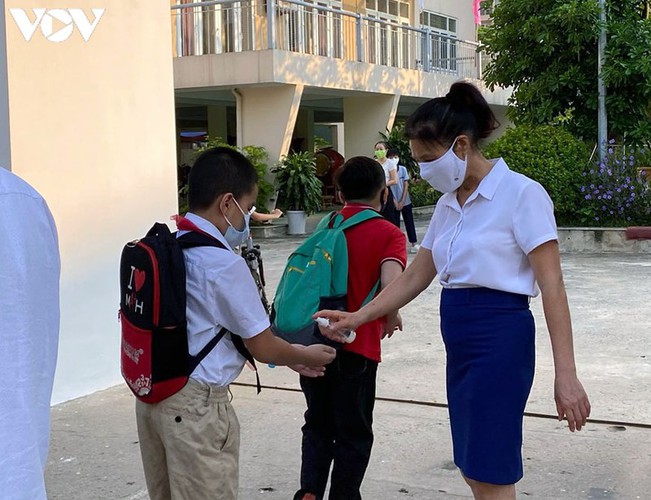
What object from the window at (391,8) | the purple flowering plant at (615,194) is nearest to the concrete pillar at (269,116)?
the purple flowering plant at (615,194)

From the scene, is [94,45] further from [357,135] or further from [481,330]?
[357,135]

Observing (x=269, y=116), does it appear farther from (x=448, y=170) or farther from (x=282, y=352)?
(x=282, y=352)

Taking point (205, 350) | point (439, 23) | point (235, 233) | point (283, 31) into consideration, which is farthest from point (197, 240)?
point (439, 23)

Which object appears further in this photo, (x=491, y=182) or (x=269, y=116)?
(x=269, y=116)

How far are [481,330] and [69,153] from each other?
3.43m

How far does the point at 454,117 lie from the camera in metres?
2.82

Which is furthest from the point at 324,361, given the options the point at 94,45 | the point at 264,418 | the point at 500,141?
the point at 500,141

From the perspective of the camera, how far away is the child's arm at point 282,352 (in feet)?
8.66

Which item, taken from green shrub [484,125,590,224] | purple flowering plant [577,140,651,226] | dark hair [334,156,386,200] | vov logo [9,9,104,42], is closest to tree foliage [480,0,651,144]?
green shrub [484,125,590,224]

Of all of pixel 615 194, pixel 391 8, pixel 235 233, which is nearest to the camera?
pixel 235 233

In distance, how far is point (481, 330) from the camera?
2682mm

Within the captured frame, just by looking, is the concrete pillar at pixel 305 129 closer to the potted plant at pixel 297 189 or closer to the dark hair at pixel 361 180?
the potted plant at pixel 297 189

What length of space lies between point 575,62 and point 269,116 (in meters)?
5.94

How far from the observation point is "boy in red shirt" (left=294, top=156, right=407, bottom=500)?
11.7ft
